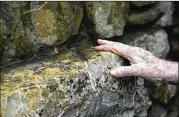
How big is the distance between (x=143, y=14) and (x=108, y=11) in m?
0.65

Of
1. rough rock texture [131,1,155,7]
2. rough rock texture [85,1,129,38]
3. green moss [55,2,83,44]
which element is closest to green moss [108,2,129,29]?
rough rock texture [85,1,129,38]

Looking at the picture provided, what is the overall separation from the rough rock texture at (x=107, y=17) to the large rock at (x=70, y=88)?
254mm

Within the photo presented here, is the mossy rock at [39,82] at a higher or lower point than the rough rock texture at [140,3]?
lower

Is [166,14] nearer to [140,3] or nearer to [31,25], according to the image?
[140,3]

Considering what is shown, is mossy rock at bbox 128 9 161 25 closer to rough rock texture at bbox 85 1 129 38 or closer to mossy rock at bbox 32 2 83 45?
rough rock texture at bbox 85 1 129 38

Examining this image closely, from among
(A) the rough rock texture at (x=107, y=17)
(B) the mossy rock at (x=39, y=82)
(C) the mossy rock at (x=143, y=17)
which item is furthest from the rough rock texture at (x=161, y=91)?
(B) the mossy rock at (x=39, y=82)

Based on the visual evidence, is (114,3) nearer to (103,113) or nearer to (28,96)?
(103,113)

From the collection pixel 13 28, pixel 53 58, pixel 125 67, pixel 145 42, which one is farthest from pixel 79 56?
pixel 145 42

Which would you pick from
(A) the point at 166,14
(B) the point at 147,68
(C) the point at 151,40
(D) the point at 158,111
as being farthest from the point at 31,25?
(D) the point at 158,111

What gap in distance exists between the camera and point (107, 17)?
3.97 meters

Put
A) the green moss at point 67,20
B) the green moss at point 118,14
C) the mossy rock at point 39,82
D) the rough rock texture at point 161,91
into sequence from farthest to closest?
the rough rock texture at point 161,91 → the green moss at point 118,14 → the green moss at point 67,20 → the mossy rock at point 39,82

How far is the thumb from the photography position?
355 centimetres

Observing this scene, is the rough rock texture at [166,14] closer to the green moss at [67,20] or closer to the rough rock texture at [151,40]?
the rough rock texture at [151,40]

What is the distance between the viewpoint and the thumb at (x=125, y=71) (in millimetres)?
3551
